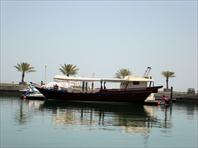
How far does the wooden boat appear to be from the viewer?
6062 cm

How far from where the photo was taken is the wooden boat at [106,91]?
2387 inches

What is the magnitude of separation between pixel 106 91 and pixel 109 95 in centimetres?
76

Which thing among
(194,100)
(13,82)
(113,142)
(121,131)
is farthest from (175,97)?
(113,142)

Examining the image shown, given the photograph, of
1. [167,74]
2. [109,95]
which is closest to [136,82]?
[109,95]

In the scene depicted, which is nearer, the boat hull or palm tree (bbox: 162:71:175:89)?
the boat hull

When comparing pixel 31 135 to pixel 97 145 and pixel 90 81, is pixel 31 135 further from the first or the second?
pixel 90 81

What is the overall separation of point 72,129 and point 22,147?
8.02 metres

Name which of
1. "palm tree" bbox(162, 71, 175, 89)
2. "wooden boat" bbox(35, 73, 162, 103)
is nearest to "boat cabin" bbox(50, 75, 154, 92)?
"wooden boat" bbox(35, 73, 162, 103)

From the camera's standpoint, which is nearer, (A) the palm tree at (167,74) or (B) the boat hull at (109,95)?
(B) the boat hull at (109,95)

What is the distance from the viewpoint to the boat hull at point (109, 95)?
60500mm

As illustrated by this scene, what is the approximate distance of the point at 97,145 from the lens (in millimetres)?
21234

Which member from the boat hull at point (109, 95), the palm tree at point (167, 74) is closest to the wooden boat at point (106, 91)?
the boat hull at point (109, 95)

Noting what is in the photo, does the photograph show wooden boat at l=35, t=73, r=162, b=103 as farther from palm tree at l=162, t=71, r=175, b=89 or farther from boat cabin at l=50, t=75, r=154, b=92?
palm tree at l=162, t=71, r=175, b=89

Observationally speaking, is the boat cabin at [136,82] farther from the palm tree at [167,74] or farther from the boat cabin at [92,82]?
the palm tree at [167,74]
